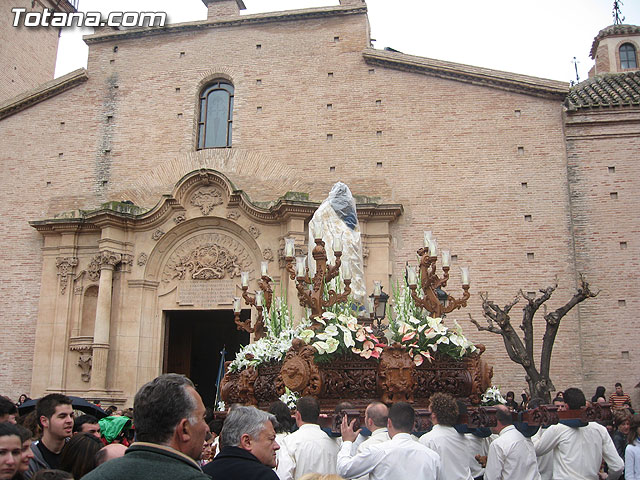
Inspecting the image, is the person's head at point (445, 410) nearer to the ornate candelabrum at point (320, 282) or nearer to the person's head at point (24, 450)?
the ornate candelabrum at point (320, 282)

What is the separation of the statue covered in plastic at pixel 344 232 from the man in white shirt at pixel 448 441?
15.1 ft

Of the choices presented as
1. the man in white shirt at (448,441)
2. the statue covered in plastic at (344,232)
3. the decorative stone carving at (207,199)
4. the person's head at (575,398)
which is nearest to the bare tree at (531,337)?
the statue covered in plastic at (344,232)

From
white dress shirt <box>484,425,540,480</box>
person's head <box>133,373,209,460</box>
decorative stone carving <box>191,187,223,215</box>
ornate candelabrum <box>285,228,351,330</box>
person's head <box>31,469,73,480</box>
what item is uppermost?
decorative stone carving <box>191,187,223,215</box>

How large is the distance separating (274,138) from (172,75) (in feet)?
12.6

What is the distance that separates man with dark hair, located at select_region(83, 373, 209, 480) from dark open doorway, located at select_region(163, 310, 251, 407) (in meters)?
15.6

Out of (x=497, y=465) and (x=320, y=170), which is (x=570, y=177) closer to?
(x=320, y=170)

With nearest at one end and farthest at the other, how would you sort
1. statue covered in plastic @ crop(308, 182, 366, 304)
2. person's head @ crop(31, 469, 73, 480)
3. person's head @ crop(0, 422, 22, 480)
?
1. person's head @ crop(31, 469, 73, 480)
2. person's head @ crop(0, 422, 22, 480)
3. statue covered in plastic @ crop(308, 182, 366, 304)

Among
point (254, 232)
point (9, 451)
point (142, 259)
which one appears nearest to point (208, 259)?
point (254, 232)

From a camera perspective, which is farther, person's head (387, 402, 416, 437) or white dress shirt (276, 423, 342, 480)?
white dress shirt (276, 423, 342, 480)

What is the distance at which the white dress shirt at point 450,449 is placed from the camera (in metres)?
5.71

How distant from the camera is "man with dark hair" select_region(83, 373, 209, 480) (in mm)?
2498

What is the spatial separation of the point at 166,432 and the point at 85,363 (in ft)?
51.1

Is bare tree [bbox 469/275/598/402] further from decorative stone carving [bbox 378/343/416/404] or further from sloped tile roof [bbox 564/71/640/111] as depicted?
decorative stone carving [bbox 378/343/416/404]

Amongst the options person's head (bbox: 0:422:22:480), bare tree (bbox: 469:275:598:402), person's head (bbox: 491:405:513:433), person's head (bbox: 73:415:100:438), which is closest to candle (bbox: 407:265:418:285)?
person's head (bbox: 491:405:513:433)
